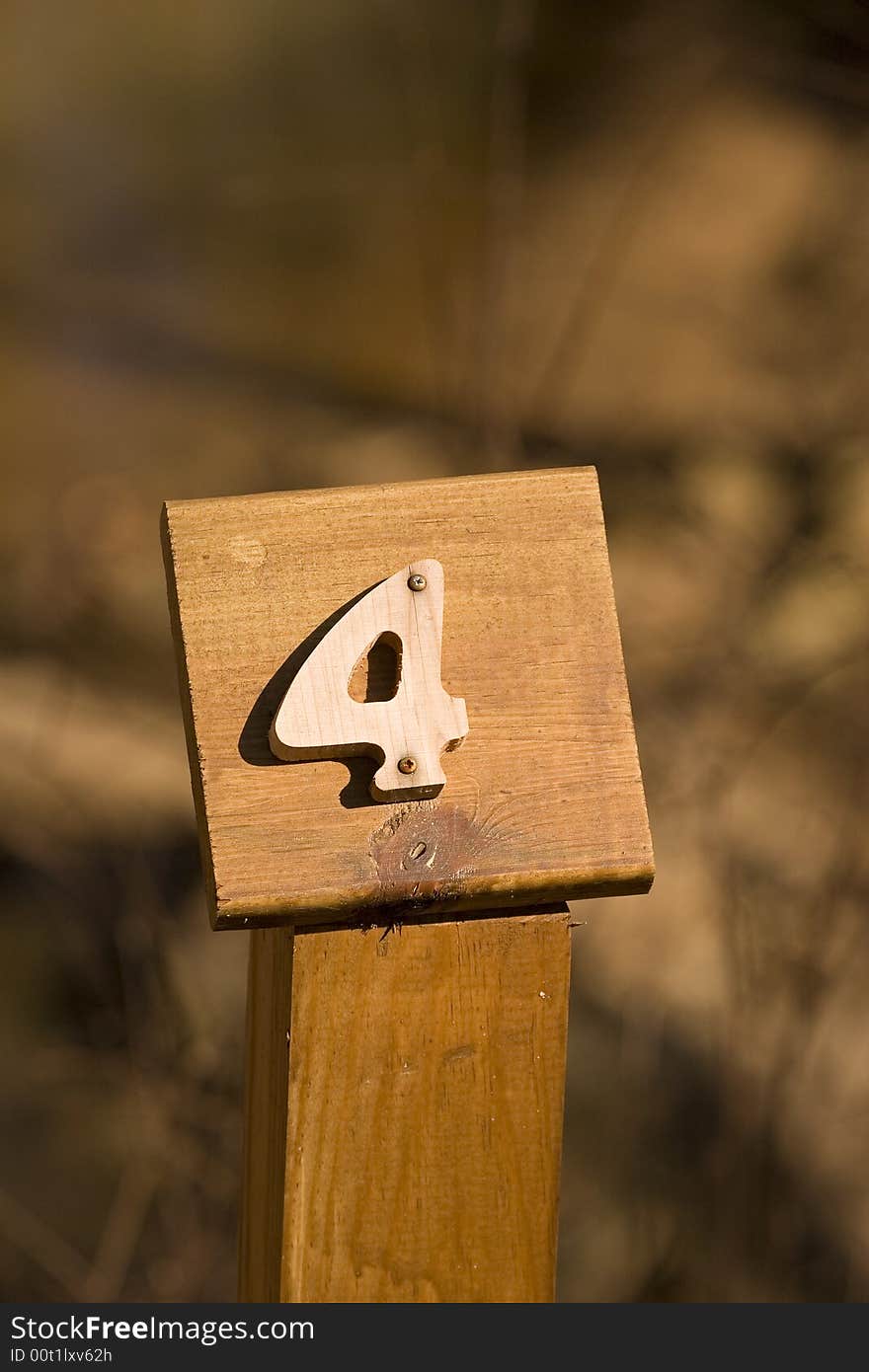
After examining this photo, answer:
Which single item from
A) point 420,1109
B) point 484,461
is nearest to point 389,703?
point 420,1109

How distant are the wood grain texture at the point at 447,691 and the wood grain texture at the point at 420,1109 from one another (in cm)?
6

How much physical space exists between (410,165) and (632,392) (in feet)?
1.23

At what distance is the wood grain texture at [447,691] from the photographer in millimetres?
976

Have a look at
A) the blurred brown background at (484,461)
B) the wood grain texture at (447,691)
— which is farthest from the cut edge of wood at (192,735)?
the blurred brown background at (484,461)

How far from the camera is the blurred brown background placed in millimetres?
1900

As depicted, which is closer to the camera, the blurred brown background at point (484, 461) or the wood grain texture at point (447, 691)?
the wood grain texture at point (447, 691)

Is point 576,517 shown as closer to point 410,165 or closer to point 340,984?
point 340,984

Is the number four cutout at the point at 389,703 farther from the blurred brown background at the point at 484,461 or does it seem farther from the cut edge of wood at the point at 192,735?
the blurred brown background at the point at 484,461

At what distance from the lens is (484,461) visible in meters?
2.03

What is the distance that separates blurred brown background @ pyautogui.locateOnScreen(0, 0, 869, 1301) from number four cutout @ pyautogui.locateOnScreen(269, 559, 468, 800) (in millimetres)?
1005

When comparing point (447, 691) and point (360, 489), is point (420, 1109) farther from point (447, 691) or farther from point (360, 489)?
point (360, 489)

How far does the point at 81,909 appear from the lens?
6.66ft

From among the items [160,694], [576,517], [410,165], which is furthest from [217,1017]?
[576,517]

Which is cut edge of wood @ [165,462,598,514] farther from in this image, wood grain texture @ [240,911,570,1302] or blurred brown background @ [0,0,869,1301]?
blurred brown background @ [0,0,869,1301]
